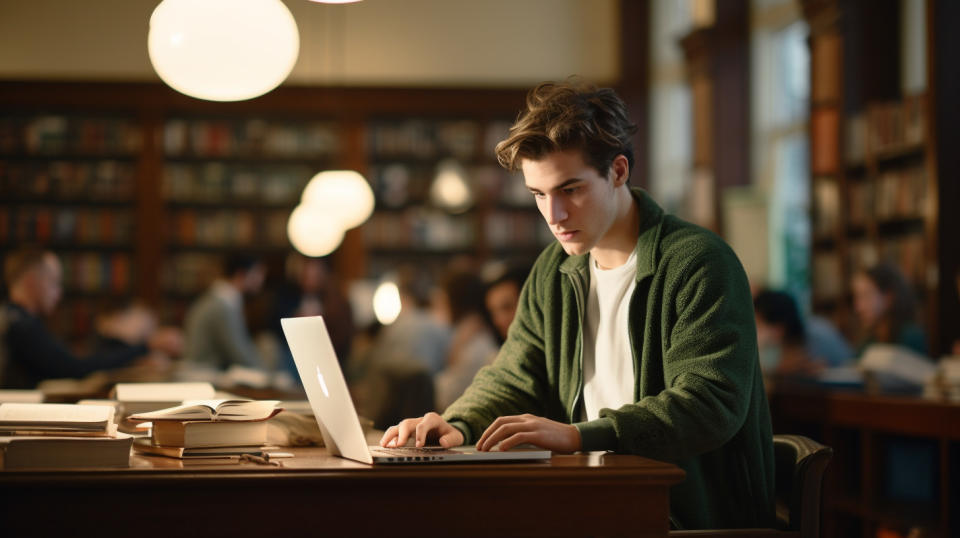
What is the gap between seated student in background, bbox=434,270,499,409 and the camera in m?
4.45

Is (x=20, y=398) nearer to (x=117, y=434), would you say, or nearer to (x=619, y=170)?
(x=117, y=434)

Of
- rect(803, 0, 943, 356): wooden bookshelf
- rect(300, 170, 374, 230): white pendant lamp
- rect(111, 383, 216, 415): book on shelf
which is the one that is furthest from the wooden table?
rect(300, 170, 374, 230): white pendant lamp

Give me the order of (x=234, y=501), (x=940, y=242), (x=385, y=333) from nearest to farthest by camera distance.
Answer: (x=234, y=501)
(x=940, y=242)
(x=385, y=333)

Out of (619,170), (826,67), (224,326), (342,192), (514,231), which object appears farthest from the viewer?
(514,231)

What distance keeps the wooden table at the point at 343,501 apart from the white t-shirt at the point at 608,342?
51 cm

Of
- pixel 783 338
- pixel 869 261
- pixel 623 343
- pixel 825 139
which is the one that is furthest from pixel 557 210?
pixel 825 139

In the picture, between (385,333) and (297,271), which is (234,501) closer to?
(385,333)

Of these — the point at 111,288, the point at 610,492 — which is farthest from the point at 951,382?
the point at 111,288

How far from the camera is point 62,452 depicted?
1.58 meters

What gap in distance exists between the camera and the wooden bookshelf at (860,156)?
19.7 ft

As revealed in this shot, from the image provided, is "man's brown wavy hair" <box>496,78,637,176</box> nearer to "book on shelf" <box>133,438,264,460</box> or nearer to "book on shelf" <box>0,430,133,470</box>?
"book on shelf" <box>133,438,264,460</box>

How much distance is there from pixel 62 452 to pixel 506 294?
88.8 inches

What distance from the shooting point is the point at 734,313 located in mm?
1870

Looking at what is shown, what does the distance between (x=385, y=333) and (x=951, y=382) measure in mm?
3270
